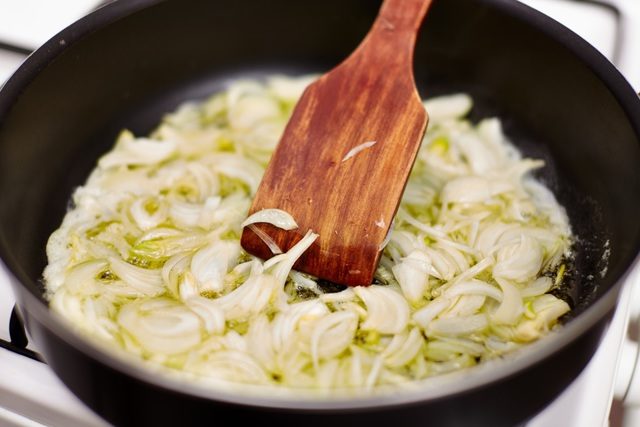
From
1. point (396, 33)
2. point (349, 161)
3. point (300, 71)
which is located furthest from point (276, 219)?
point (300, 71)

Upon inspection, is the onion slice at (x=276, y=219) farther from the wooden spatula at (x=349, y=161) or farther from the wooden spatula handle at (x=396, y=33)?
the wooden spatula handle at (x=396, y=33)

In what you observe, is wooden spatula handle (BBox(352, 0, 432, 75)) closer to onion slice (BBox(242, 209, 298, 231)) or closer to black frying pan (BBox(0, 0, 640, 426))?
black frying pan (BBox(0, 0, 640, 426))

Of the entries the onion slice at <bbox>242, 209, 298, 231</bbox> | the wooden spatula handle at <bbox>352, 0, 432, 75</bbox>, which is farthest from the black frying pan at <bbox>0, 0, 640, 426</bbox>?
the onion slice at <bbox>242, 209, 298, 231</bbox>

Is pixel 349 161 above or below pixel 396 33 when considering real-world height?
below

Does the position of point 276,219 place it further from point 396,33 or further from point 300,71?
point 300,71

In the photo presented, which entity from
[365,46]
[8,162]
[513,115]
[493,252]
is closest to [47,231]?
[8,162]
